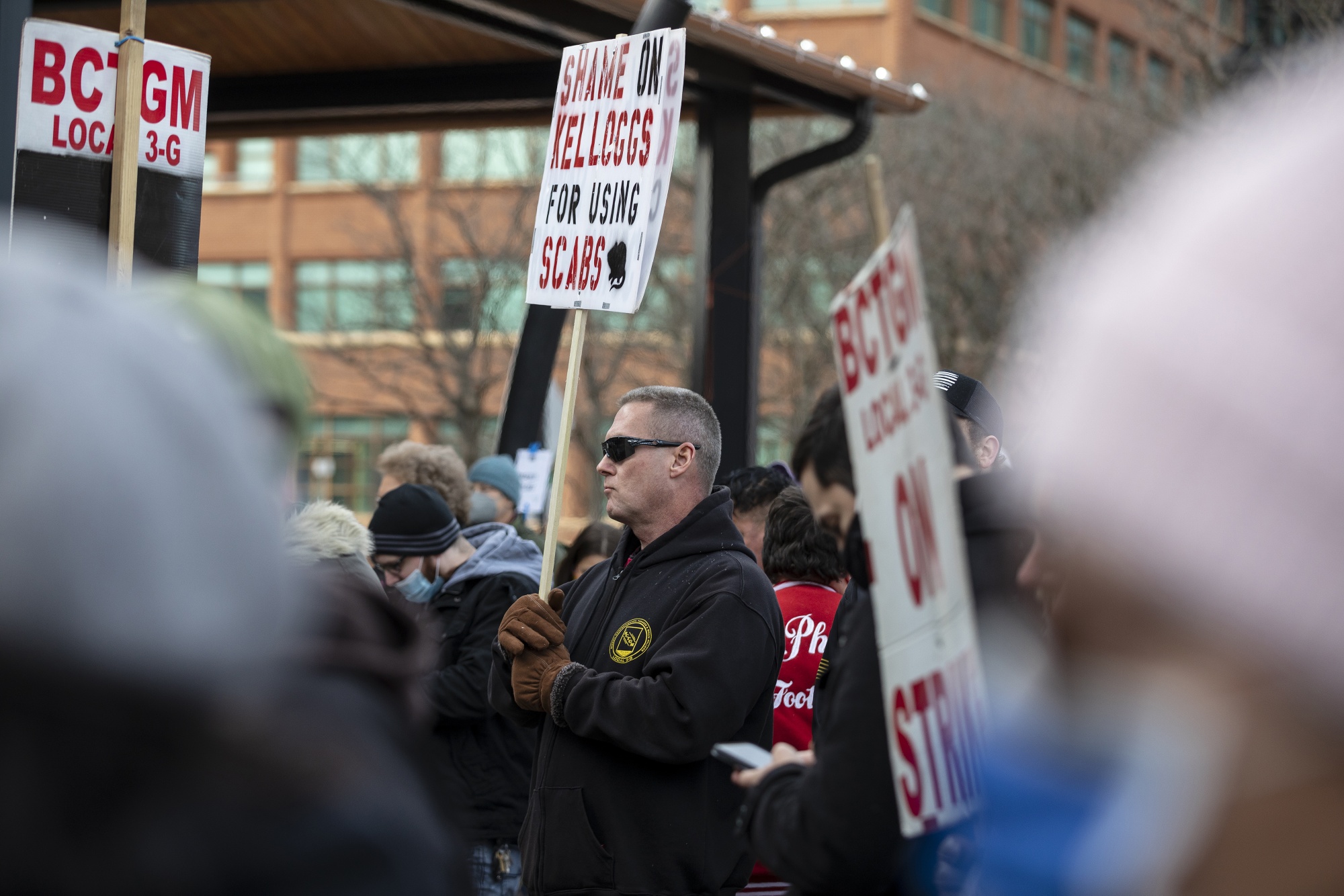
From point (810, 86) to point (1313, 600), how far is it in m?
7.42

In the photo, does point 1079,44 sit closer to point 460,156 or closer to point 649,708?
point 460,156

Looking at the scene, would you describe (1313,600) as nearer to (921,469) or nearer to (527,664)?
(921,469)

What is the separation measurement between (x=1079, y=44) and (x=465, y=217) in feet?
60.6

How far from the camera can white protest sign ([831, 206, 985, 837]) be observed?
1.81 m

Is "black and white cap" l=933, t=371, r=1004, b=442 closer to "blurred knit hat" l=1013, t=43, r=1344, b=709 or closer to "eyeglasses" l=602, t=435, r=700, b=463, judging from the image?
"eyeglasses" l=602, t=435, r=700, b=463

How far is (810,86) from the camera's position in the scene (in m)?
8.27

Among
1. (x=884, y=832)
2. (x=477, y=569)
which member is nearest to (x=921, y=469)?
(x=884, y=832)

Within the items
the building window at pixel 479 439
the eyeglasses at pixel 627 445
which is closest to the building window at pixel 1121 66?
the building window at pixel 479 439

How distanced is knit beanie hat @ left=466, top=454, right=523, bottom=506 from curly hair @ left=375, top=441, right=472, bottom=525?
3.59 feet

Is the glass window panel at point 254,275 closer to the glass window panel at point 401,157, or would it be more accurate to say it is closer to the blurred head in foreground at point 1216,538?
the glass window panel at point 401,157

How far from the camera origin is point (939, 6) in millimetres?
34906

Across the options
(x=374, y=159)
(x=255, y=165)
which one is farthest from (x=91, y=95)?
(x=255, y=165)

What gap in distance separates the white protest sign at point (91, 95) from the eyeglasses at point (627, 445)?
1.55 meters

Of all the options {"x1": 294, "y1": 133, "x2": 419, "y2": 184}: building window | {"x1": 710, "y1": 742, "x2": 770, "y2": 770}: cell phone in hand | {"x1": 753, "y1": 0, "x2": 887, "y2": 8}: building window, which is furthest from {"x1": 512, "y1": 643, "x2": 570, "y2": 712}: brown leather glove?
{"x1": 753, "y1": 0, "x2": 887, "y2": 8}: building window
